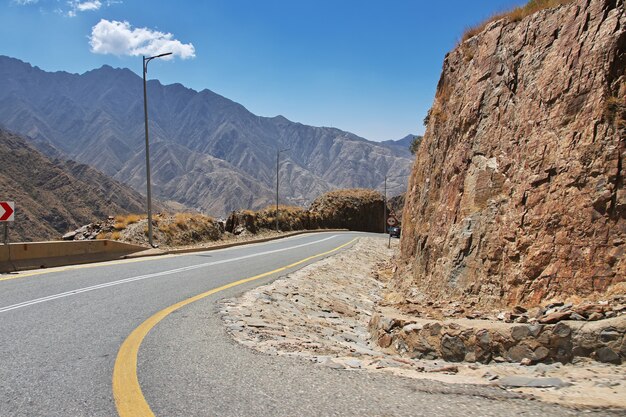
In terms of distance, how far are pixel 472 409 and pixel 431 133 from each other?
11703 mm

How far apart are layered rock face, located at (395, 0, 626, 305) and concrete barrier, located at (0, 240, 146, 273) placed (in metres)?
10.6

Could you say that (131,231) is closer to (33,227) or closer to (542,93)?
(542,93)

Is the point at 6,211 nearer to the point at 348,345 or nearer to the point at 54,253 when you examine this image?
the point at 54,253

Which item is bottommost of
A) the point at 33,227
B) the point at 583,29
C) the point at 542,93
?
the point at 33,227

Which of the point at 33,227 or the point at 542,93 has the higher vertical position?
the point at 542,93

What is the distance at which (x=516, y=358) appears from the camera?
5.27 meters

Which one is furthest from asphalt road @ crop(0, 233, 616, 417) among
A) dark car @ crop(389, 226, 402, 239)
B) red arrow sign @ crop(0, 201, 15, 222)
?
dark car @ crop(389, 226, 402, 239)

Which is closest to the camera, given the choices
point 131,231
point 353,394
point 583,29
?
point 353,394

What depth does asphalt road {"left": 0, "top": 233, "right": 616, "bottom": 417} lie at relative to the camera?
3611 millimetres

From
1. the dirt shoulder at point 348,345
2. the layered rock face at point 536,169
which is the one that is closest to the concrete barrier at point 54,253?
the dirt shoulder at point 348,345

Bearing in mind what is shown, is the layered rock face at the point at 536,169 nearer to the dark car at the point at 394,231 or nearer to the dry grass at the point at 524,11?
the dry grass at the point at 524,11

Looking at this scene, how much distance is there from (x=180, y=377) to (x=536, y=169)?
23.3 ft

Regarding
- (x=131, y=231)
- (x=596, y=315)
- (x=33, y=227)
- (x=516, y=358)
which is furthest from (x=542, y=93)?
(x=33, y=227)

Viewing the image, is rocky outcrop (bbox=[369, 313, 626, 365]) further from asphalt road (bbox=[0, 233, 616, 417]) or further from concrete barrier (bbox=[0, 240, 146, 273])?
concrete barrier (bbox=[0, 240, 146, 273])
